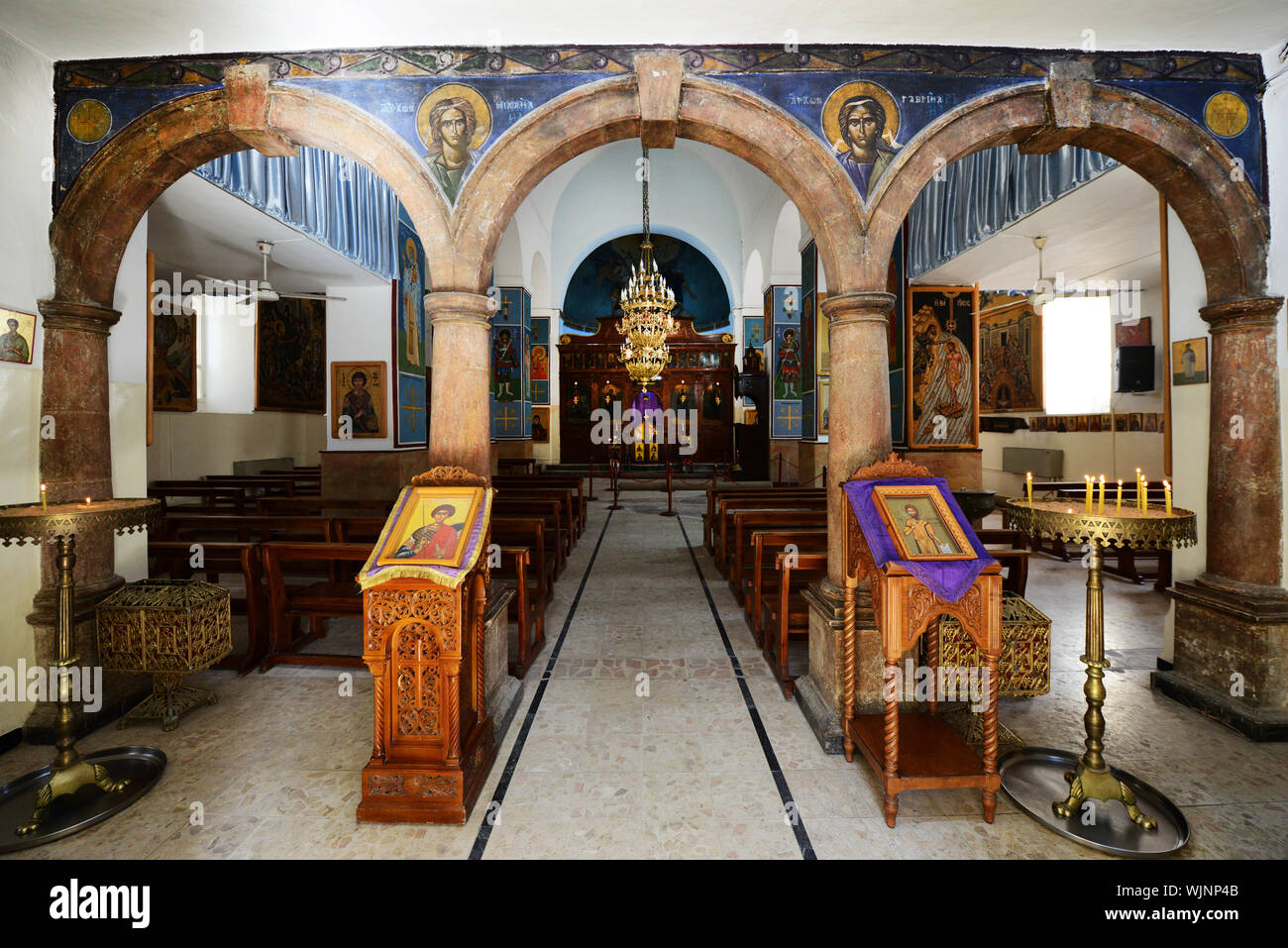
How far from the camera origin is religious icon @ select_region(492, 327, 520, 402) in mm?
14320

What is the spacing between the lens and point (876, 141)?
3.42 meters

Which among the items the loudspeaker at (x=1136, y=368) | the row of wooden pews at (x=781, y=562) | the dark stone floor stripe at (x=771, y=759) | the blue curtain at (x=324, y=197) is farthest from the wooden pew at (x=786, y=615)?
the loudspeaker at (x=1136, y=368)

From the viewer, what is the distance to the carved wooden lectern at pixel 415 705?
8.29 ft

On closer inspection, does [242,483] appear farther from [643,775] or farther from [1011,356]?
[1011,356]

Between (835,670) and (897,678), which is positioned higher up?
(897,678)

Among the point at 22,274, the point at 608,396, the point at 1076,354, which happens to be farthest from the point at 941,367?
the point at 608,396

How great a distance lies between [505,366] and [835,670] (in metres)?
12.5

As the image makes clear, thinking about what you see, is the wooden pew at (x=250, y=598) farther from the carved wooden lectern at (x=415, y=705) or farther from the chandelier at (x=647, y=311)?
the chandelier at (x=647, y=311)

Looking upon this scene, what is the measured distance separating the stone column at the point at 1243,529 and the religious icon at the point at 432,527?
440 cm

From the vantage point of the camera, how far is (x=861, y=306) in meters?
3.38

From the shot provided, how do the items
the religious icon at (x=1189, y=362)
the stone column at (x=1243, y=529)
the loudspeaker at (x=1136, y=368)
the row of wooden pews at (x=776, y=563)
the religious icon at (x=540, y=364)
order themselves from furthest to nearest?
the religious icon at (x=540, y=364), the loudspeaker at (x=1136, y=368), the row of wooden pews at (x=776, y=563), the religious icon at (x=1189, y=362), the stone column at (x=1243, y=529)

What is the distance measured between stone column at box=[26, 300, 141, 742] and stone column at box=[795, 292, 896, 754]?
4260 mm
